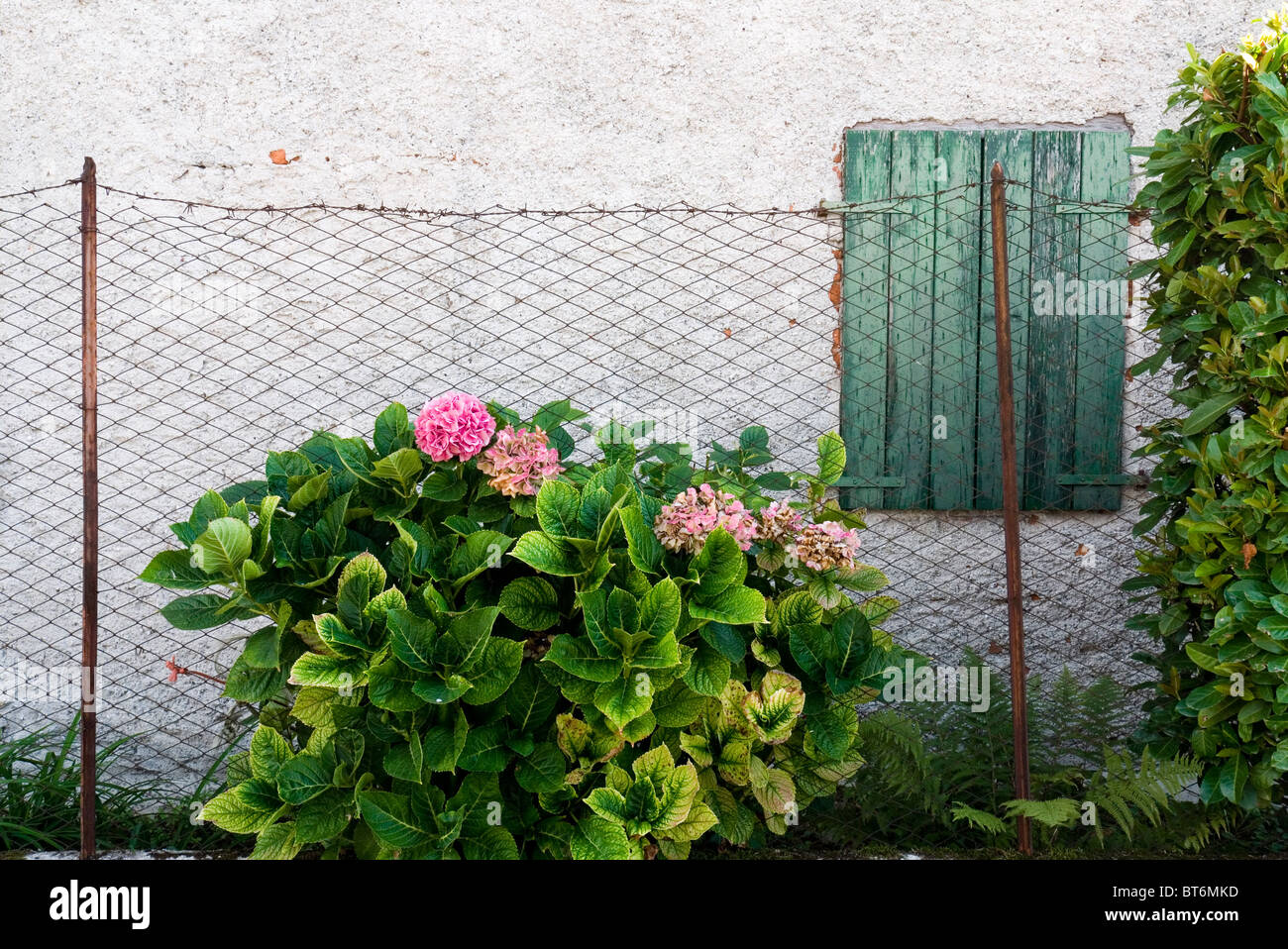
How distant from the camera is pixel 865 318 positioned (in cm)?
359

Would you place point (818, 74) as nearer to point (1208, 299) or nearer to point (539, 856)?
point (1208, 299)

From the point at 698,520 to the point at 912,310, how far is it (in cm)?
158

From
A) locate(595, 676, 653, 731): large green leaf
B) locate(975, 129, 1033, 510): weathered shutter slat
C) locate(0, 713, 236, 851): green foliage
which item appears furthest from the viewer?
locate(975, 129, 1033, 510): weathered shutter slat

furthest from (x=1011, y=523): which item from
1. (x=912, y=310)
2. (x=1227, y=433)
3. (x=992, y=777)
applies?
(x=912, y=310)

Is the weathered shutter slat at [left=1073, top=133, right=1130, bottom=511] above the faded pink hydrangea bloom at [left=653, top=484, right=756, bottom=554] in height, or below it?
above

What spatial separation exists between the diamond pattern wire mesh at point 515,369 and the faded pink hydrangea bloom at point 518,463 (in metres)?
1.21

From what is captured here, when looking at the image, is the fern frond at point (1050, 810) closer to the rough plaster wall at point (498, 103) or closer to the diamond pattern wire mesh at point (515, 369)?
the diamond pattern wire mesh at point (515, 369)

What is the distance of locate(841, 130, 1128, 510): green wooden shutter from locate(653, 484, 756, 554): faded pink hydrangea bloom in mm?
1248

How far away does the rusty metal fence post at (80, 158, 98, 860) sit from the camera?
109 inches

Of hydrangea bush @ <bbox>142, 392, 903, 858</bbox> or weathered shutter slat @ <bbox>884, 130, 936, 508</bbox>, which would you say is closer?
hydrangea bush @ <bbox>142, 392, 903, 858</bbox>

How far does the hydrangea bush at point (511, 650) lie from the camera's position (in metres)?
2.27

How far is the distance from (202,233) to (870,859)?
3.01 m

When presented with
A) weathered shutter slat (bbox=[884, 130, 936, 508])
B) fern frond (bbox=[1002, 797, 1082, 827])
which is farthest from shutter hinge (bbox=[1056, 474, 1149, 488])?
fern frond (bbox=[1002, 797, 1082, 827])

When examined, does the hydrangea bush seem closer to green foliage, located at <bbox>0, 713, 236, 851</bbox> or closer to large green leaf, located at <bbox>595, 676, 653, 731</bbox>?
large green leaf, located at <bbox>595, 676, 653, 731</bbox>
